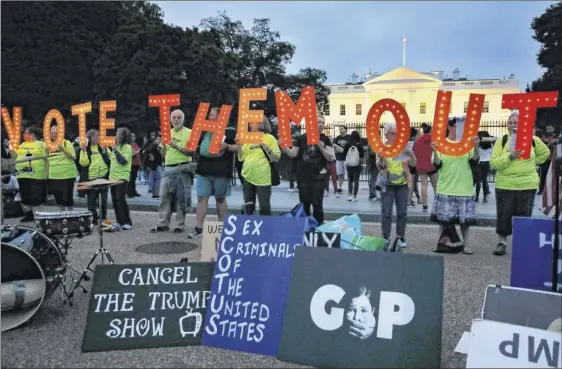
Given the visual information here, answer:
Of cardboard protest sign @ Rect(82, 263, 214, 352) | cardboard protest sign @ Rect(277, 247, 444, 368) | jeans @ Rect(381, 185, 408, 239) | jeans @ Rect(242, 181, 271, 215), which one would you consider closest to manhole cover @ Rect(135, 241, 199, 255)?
jeans @ Rect(242, 181, 271, 215)

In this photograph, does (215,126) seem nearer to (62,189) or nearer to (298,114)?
(298,114)

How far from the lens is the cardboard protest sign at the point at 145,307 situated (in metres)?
3.53

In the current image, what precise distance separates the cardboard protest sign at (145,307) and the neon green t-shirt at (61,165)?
198 inches

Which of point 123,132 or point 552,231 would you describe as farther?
point 123,132

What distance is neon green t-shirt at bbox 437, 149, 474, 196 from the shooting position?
19.9ft

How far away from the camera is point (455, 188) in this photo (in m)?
6.10

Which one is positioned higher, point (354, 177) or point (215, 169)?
point (215, 169)

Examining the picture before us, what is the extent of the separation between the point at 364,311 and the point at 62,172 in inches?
257

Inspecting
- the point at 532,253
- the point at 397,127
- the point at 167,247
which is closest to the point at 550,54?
the point at 397,127

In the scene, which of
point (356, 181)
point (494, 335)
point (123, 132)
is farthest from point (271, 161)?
point (356, 181)

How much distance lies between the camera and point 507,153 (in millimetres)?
5852

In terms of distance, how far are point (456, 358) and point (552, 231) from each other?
120 centimetres

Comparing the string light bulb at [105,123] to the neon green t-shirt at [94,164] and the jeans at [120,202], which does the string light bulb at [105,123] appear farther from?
the jeans at [120,202]

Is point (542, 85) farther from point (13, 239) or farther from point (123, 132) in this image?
point (13, 239)
